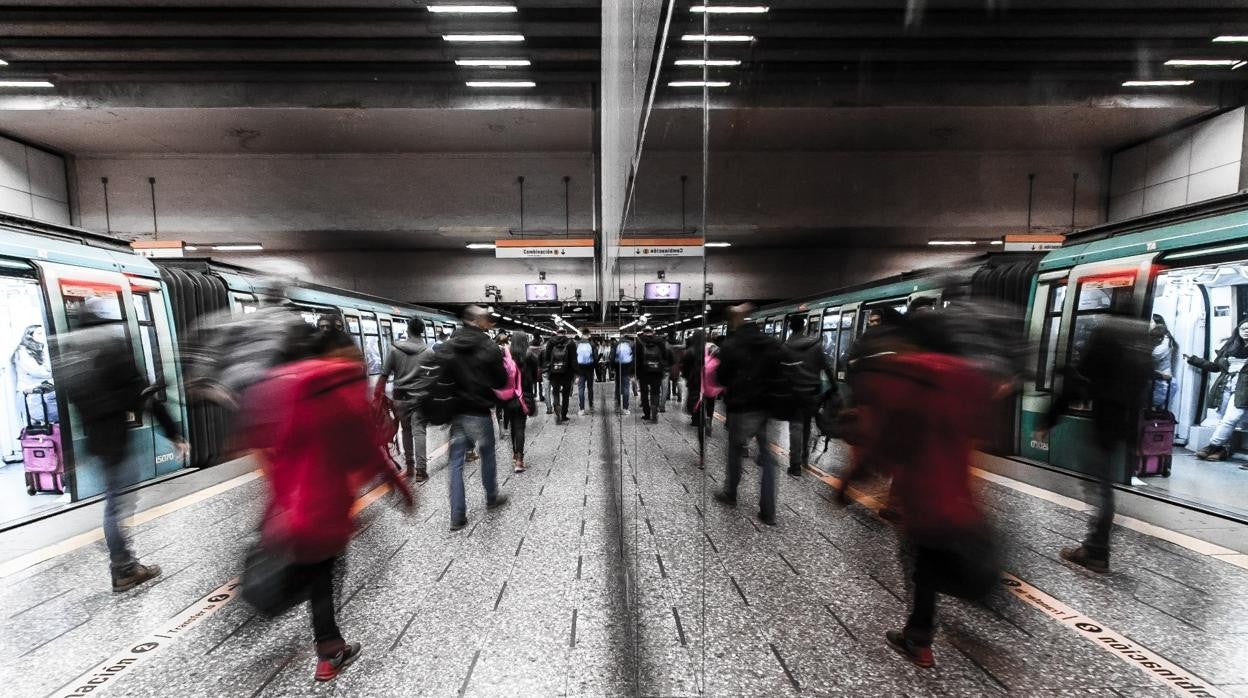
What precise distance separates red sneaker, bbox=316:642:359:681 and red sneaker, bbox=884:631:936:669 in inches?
93.5

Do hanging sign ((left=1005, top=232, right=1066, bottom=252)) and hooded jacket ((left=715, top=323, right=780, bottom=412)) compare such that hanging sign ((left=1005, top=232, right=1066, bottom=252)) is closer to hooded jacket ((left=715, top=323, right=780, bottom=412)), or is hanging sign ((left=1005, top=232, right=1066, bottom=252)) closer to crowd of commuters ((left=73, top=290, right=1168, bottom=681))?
crowd of commuters ((left=73, top=290, right=1168, bottom=681))

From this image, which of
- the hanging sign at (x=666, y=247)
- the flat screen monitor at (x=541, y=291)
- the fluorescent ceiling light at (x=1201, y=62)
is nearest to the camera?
the fluorescent ceiling light at (x=1201, y=62)

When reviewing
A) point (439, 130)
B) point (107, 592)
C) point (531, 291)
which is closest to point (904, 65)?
point (107, 592)

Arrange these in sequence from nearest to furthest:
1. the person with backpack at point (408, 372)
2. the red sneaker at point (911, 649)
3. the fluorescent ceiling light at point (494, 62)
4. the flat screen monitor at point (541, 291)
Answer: the red sneaker at point (911, 649) < the person with backpack at point (408, 372) < the fluorescent ceiling light at point (494, 62) < the flat screen monitor at point (541, 291)

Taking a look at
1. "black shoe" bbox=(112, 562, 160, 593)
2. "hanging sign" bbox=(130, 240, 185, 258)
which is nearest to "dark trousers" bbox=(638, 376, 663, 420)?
"black shoe" bbox=(112, 562, 160, 593)

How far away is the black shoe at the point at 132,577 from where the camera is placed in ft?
9.86

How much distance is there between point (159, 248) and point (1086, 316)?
37.5 ft

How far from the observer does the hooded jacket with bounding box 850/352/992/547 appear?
60cm

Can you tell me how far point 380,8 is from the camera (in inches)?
243

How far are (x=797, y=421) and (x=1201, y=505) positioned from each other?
76 centimetres

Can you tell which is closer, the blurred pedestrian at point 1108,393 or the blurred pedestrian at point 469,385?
the blurred pedestrian at point 1108,393

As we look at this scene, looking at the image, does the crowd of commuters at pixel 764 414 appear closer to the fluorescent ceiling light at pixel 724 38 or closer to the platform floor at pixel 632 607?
the platform floor at pixel 632 607

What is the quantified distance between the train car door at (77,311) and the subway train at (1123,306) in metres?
4.89

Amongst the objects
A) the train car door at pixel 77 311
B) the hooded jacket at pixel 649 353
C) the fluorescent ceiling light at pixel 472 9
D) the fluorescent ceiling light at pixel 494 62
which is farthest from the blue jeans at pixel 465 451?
the fluorescent ceiling light at pixel 494 62
